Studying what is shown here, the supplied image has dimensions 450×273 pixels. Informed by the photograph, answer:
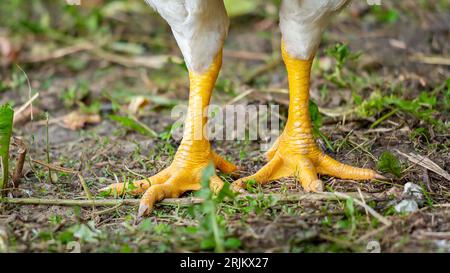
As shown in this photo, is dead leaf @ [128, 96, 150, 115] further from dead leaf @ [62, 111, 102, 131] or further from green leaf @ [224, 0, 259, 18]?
green leaf @ [224, 0, 259, 18]

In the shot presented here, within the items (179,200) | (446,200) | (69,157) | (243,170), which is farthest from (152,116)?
(446,200)

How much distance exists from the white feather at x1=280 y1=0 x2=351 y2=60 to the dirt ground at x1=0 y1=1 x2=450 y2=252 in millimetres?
679

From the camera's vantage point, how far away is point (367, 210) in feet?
9.81

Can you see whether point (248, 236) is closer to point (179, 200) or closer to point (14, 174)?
point (179, 200)

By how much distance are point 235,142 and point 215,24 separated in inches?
40.6

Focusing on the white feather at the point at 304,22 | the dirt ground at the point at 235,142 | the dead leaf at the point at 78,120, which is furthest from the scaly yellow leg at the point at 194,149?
the dead leaf at the point at 78,120

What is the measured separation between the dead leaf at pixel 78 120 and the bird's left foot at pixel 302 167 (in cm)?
167

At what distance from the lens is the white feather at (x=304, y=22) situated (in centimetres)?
330

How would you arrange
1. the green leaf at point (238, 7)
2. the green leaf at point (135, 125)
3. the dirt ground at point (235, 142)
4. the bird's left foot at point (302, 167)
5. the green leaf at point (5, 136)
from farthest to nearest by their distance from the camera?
1. the green leaf at point (238, 7)
2. the green leaf at point (135, 125)
3. the bird's left foot at point (302, 167)
4. the green leaf at point (5, 136)
5. the dirt ground at point (235, 142)

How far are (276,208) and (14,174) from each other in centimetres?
138

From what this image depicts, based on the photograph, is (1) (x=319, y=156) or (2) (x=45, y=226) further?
(1) (x=319, y=156)

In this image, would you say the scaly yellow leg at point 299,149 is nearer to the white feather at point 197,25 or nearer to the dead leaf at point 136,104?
the white feather at point 197,25
